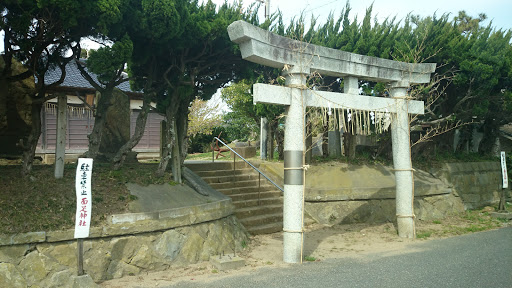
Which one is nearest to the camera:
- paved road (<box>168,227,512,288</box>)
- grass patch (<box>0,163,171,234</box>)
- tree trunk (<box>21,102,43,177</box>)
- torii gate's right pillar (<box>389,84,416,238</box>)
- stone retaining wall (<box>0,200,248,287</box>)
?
stone retaining wall (<box>0,200,248,287</box>)

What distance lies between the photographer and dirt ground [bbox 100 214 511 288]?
6.12m

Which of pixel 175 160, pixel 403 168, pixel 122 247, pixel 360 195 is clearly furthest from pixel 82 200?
pixel 360 195

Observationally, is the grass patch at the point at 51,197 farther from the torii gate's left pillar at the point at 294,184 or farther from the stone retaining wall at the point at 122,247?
the torii gate's left pillar at the point at 294,184

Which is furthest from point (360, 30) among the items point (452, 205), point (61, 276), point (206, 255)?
point (61, 276)

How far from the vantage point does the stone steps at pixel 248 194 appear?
9281 millimetres

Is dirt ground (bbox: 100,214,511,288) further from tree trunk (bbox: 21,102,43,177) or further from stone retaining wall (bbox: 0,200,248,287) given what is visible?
tree trunk (bbox: 21,102,43,177)

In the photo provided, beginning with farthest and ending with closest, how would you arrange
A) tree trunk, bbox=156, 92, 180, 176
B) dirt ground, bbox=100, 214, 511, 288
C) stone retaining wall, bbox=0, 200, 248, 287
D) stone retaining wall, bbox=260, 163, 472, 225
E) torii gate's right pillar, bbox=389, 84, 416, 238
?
stone retaining wall, bbox=260, 163, 472, 225 < torii gate's right pillar, bbox=389, 84, 416, 238 < tree trunk, bbox=156, 92, 180, 176 < dirt ground, bbox=100, 214, 511, 288 < stone retaining wall, bbox=0, 200, 248, 287

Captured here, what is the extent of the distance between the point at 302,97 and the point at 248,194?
13.4ft

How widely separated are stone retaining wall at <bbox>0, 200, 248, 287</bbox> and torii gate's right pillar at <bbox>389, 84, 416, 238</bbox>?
3.80 metres

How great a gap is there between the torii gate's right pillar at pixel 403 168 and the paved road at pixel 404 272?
1009 millimetres

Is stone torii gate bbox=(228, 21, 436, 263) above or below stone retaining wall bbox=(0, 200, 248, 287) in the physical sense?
above

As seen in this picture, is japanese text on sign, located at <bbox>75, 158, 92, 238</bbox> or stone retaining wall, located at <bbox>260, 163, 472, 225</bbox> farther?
stone retaining wall, located at <bbox>260, 163, 472, 225</bbox>

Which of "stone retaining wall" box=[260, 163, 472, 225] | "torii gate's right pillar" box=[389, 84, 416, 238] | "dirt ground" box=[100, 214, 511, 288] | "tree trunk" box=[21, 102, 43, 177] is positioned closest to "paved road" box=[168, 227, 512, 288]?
"dirt ground" box=[100, 214, 511, 288]

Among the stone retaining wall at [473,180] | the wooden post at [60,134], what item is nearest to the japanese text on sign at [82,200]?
the wooden post at [60,134]
